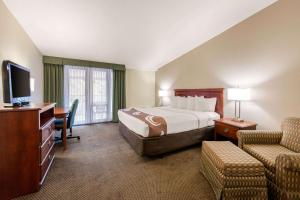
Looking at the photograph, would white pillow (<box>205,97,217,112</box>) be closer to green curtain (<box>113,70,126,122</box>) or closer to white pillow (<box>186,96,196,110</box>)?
white pillow (<box>186,96,196,110</box>)

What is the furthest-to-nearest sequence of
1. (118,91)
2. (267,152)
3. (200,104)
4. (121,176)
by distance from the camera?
(118,91) < (200,104) < (121,176) < (267,152)

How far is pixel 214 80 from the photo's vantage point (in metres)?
3.91

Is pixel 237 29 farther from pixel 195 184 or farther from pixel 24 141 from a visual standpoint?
pixel 24 141

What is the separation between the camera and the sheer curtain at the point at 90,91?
16.9ft

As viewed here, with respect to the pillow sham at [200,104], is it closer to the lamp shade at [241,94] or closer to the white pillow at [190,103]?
the white pillow at [190,103]

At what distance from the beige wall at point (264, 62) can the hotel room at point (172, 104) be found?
0.06ft

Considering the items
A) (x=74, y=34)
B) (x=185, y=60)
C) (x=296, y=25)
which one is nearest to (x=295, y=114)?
(x=296, y=25)

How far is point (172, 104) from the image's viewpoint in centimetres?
482

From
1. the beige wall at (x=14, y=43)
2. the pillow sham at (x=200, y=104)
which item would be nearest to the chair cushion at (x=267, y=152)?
the pillow sham at (x=200, y=104)

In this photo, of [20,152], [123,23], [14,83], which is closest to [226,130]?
[123,23]

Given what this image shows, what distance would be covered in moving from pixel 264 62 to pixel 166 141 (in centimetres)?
235

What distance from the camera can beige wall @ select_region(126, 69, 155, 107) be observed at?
20.5ft

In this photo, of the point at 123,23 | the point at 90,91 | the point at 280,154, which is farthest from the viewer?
the point at 90,91

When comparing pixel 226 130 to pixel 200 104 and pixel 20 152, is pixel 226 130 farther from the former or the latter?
pixel 20 152
